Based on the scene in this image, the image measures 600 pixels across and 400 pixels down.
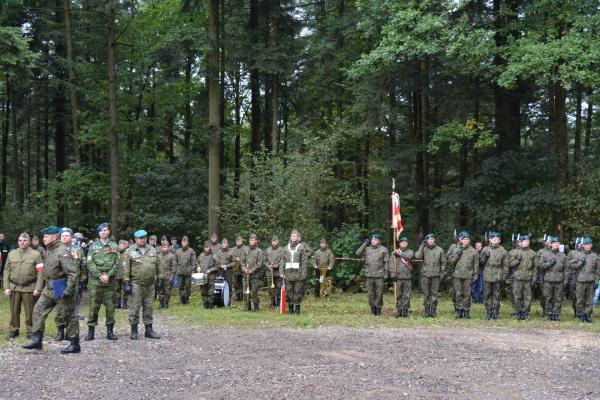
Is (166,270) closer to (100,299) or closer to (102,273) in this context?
(100,299)

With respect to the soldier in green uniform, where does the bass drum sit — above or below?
below

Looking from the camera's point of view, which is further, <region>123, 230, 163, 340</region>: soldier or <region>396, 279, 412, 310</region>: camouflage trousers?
<region>396, 279, 412, 310</region>: camouflage trousers

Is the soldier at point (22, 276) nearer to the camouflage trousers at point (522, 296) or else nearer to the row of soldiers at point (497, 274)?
the row of soldiers at point (497, 274)

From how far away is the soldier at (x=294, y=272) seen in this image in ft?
50.3

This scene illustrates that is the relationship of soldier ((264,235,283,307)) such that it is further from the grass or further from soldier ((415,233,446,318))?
soldier ((415,233,446,318))

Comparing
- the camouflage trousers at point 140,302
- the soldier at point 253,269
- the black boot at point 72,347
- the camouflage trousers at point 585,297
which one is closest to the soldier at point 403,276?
the soldier at point 253,269

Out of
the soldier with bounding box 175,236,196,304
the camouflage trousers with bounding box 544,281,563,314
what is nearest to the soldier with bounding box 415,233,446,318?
the camouflage trousers with bounding box 544,281,563,314

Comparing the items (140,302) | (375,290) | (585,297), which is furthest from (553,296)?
(140,302)

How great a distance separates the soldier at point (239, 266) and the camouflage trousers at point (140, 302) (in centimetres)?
544

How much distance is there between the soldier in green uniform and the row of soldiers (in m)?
6.72

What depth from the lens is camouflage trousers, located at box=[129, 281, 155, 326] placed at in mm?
11219

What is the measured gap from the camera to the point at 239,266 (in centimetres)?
1767

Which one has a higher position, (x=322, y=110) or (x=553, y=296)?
(x=322, y=110)

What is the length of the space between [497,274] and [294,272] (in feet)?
16.8
